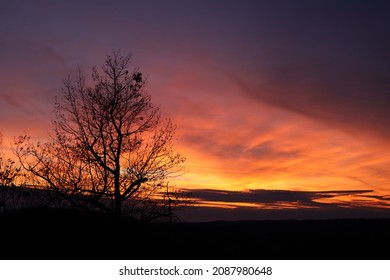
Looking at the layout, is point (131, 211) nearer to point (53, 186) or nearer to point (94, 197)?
point (94, 197)

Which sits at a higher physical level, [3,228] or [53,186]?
[53,186]

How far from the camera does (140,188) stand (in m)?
27.1

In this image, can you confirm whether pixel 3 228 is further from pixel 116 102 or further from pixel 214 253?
pixel 214 253

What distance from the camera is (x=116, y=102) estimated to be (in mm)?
27750

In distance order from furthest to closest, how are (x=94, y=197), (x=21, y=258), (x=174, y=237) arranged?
(x=174, y=237) → (x=94, y=197) → (x=21, y=258)

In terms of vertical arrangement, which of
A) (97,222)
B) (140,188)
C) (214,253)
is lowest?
(214,253)

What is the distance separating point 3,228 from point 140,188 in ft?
33.3

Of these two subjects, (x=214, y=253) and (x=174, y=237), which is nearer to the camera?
(x=214, y=253)

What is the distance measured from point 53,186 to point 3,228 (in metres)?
5.50

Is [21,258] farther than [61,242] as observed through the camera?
No
